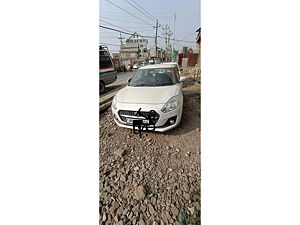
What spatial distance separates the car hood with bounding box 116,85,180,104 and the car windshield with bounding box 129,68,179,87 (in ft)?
0.67

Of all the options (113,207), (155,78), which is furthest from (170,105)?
(113,207)

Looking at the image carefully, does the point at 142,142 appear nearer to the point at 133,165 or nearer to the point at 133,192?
the point at 133,165

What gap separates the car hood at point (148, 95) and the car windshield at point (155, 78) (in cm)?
21

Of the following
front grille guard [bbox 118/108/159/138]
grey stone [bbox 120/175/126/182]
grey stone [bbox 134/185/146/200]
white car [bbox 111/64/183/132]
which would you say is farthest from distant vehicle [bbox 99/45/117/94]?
grey stone [bbox 134/185/146/200]

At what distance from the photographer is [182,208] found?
1.16m

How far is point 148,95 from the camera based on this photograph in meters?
2.19

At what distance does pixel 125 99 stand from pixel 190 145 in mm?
1229

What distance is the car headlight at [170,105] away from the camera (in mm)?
1937

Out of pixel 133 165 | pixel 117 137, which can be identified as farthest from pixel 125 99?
pixel 133 165

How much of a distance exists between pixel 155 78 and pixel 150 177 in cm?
190

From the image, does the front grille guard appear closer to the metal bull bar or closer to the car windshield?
the metal bull bar

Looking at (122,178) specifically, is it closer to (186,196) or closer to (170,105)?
(186,196)

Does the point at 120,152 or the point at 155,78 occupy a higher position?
the point at 155,78

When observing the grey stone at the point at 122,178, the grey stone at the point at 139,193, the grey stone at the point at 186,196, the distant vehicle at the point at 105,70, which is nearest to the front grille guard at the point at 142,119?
the grey stone at the point at 122,178
